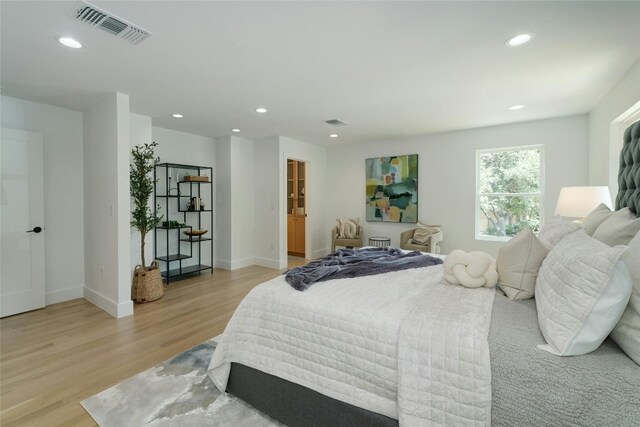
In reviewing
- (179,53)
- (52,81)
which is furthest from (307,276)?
(52,81)

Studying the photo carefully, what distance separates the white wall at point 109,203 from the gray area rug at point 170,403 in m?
1.48

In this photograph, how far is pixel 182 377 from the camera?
81.6 inches

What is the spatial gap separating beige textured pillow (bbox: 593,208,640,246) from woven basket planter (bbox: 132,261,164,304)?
13.9 ft

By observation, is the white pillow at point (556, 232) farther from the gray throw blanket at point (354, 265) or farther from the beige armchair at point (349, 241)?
the beige armchair at point (349, 241)

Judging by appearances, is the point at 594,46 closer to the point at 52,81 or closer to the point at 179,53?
the point at 179,53

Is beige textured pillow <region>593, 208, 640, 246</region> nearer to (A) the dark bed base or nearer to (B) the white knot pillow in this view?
(B) the white knot pillow

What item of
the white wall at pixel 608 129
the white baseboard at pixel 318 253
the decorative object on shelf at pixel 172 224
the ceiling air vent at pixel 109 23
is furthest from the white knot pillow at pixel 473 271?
the white baseboard at pixel 318 253

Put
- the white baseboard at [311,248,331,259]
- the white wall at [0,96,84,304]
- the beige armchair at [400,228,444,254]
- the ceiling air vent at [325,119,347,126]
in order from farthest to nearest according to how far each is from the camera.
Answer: the white baseboard at [311,248,331,259], the beige armchair at [400,228,444,254], the ceiling air vent at [325,119,347,126], the white wall at [0,96,84,304]

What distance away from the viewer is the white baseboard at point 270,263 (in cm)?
534

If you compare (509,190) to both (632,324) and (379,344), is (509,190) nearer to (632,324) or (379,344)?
(632,324)

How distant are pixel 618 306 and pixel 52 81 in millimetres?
4334

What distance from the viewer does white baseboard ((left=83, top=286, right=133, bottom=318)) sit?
3146 millimetres

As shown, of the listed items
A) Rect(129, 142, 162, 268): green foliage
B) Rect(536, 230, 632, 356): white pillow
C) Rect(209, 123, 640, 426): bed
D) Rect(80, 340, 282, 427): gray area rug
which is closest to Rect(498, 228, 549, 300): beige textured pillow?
Rect(209, 123, 640, 426): bed

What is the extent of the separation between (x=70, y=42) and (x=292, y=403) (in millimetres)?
2864
